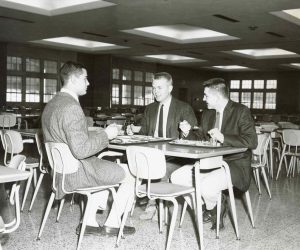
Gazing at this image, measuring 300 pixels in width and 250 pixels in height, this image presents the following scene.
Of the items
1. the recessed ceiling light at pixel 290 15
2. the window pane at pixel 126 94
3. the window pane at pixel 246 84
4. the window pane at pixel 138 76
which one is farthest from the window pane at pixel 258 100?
the recessed ceiling light at pixel 290 15

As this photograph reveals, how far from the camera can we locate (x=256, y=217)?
401cm

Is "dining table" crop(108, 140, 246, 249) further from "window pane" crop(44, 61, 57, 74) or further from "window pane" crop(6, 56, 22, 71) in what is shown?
"window pane" crop(44, 61, 57, 74)

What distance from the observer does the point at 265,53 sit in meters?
14.4

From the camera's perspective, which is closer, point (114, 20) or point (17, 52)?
point (114, 20)

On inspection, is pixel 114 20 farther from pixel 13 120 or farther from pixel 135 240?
pixel 135 240

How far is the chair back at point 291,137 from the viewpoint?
609cm

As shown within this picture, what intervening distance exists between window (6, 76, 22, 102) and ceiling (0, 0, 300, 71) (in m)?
1.55

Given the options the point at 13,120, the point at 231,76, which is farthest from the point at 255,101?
the point at 13,120

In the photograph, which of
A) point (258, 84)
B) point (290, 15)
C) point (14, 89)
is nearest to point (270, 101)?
point (258, 84)

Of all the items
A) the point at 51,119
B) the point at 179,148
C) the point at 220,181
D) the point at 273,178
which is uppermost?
the point at 51,119

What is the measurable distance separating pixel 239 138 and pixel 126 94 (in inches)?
526

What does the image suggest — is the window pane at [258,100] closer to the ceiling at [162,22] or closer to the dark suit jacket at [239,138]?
the ceiling at [162,22]

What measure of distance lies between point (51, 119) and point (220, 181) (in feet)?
4.75

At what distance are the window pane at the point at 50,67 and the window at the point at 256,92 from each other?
10.5m
